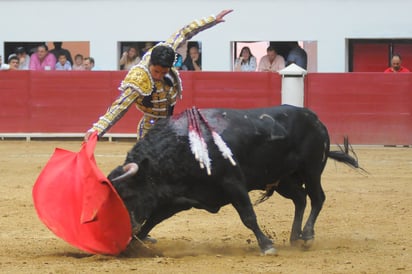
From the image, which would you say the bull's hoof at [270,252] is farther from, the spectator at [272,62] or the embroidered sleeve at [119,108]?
the spectator at [272,62]

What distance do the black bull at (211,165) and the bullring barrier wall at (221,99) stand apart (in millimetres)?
8111

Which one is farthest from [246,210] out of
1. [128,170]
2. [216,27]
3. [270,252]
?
[216,27]

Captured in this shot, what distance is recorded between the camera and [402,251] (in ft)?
18.9

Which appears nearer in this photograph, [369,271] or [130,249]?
[369,271]

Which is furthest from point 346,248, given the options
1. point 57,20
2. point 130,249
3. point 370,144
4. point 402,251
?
point 57,20

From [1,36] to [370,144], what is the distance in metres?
6.73

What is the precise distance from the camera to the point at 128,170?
543 cm

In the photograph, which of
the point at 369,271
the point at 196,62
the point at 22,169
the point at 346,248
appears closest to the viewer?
the point at 369,271

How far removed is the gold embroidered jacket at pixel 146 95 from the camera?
19.0 ft

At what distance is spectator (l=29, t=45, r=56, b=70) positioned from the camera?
15180 millimetres

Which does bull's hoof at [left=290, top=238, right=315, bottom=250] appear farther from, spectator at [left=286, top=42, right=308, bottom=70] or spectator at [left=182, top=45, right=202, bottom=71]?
spectator at [left=182, top=45, right=202, bottom=71]

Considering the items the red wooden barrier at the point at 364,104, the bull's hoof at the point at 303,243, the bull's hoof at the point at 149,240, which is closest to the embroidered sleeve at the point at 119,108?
the bull's hoof at the point at 149,240

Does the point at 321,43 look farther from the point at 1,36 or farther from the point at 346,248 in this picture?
the point at 346,248

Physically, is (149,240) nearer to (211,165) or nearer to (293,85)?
(211,165)
